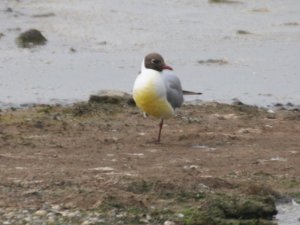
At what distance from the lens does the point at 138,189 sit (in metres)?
9.70

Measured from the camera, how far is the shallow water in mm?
16062

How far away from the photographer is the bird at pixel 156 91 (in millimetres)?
12336

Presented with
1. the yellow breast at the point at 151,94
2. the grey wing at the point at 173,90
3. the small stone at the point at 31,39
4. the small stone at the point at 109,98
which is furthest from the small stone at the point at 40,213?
the small stone at the point at 31,39

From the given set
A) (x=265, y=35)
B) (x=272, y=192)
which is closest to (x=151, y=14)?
(x=265, y=35)

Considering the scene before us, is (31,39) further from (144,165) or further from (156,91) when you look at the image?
(144,165)

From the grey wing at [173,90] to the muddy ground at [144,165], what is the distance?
0.40 meters

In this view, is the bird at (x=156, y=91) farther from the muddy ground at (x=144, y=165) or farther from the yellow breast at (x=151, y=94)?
the muddy ground at (x=144, y=165)

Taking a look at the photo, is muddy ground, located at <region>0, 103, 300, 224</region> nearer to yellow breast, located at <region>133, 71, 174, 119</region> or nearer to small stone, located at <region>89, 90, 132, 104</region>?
small stone, located at <region>89, 90, 132, 104</region>

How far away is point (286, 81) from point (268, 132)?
375 centimetres

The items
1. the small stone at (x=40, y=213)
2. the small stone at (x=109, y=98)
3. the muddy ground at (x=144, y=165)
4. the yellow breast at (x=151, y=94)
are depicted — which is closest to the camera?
the small stone at (x=40, y=213)

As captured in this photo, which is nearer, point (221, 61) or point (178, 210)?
point (178, 210)

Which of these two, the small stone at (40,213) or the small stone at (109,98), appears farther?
the small stone at (109,98)

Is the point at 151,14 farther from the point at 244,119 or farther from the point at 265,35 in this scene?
the point at 244,119

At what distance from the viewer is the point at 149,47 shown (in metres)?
19.3
